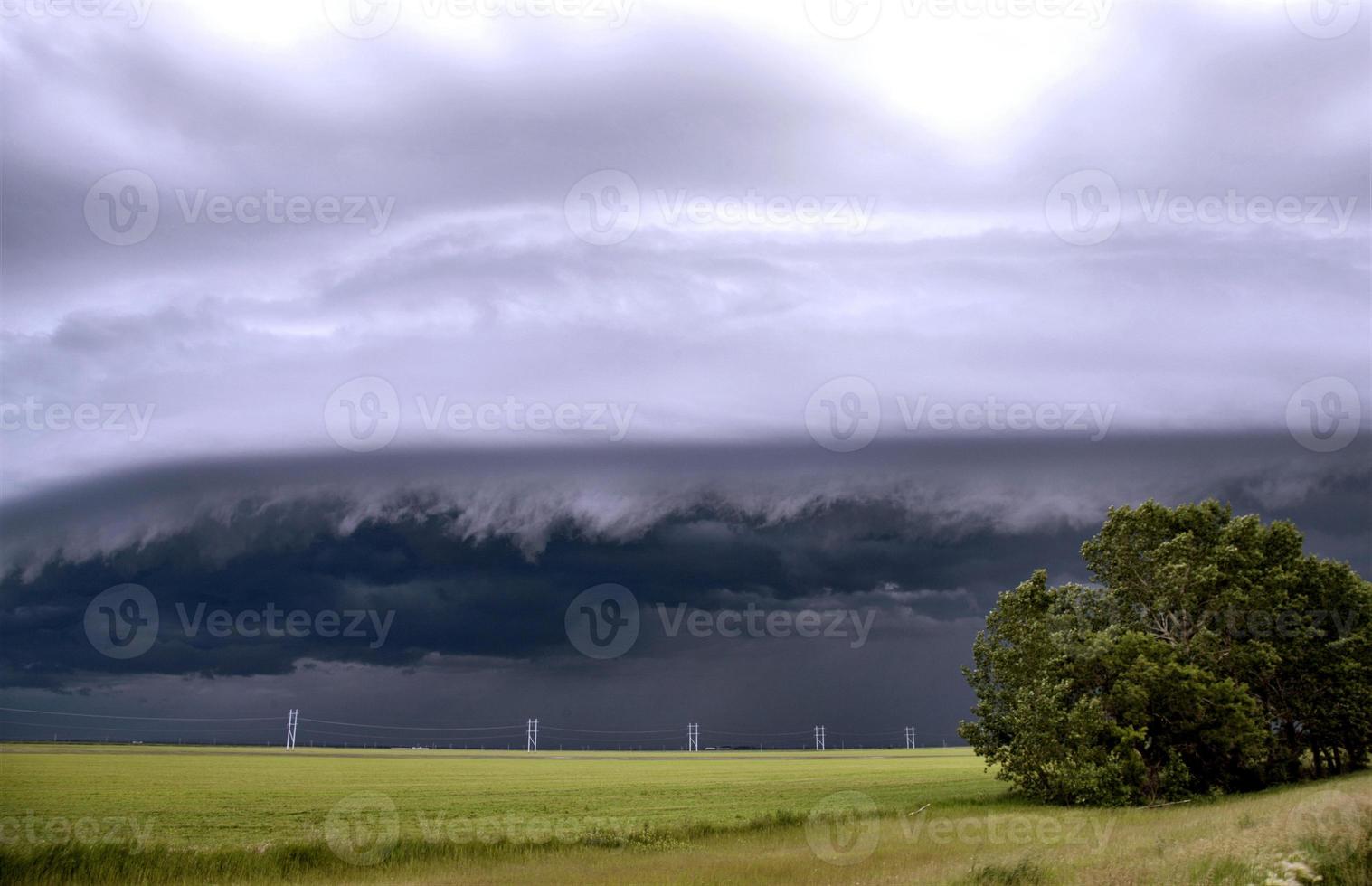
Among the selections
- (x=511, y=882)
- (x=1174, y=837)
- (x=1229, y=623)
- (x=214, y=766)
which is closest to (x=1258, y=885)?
(x=1174, y=837)

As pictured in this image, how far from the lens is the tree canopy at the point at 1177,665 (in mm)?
50281

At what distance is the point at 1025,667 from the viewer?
5744 centimetres

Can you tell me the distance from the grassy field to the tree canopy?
369 cm

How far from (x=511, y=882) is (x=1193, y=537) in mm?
49624

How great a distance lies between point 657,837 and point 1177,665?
102 feet

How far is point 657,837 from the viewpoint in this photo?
35812mm

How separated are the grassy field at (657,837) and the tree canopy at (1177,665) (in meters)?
3.69

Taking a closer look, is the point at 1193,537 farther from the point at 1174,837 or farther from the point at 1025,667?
the point at 1174,837

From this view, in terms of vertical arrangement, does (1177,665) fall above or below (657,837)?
above

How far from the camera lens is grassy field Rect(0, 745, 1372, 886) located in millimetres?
23062

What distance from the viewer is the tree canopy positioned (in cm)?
5028

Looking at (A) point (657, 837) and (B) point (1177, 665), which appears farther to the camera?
(B) point (1177, 665)

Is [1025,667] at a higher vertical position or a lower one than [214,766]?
higher

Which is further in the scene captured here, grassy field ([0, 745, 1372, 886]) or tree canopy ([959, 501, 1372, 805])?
tree canopy ([959, 501, 1372, 805])
